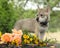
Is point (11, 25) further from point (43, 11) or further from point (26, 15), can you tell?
point (26, 15)

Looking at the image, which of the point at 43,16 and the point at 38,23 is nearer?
the point at 43,16

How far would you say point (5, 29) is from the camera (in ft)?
26.2

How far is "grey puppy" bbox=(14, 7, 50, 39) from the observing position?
738 cm

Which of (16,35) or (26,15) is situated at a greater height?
(26,15)

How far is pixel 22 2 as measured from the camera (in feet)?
34.7

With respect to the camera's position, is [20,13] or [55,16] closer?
[20,13]

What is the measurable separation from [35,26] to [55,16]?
8.07 metres

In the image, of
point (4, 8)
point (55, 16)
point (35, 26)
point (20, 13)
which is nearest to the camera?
point (4, 8)

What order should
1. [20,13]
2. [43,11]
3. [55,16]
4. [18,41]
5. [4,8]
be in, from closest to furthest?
[18,41] → [43,11] → [4,8] → [20,13] → [55,16]

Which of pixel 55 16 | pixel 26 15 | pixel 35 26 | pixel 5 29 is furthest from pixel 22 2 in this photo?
pixel 55 16

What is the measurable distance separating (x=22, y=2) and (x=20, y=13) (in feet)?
2.16

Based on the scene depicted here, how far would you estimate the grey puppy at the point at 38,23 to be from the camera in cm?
738

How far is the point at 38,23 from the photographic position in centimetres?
808

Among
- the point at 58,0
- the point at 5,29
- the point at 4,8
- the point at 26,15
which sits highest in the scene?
the point at 58,0
